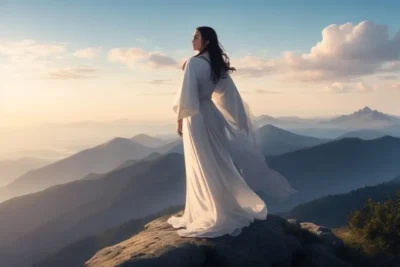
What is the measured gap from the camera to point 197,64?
332 inches

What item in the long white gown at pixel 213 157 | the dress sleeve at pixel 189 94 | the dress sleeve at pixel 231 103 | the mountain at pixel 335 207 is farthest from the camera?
the mountain at pixel 335 207

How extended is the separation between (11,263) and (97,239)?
43.2 metres

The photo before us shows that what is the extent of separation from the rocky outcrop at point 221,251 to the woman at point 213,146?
271 millimetres

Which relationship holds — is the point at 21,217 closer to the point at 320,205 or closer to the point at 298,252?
the point at 320,205

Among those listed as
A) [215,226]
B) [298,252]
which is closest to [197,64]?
[215,226]

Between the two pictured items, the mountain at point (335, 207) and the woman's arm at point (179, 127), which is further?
the mountain at point (335, 207)

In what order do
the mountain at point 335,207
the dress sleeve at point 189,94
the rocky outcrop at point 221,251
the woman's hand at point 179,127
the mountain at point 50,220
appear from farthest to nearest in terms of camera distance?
the mountain at point 50,220 → the mountain at point 335,207 → the woman's hand at point 179,127 → the dress sleeve at point 189,94 → the rocky outcrop at point 221,251

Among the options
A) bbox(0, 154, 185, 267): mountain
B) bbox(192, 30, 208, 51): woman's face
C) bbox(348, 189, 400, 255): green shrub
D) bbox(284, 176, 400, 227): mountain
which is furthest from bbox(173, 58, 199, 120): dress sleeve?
bbox(0, 154, 185, 267): mountain

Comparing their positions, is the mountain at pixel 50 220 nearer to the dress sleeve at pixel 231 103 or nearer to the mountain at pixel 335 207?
the mountain at pixel 335 207

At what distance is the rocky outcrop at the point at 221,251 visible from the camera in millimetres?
7590

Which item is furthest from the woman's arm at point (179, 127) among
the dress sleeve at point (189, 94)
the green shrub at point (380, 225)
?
the green shrub at point (380, 225)

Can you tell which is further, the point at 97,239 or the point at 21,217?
the point at 21,217

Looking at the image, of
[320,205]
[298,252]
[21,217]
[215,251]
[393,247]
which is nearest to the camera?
[215,251]

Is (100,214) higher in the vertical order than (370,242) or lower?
lower
